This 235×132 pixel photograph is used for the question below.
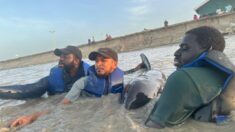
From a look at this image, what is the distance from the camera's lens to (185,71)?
11.2ft

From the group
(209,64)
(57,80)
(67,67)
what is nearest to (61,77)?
(57,80)

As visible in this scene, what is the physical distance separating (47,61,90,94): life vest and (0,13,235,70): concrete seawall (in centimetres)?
2363

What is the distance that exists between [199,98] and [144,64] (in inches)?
198

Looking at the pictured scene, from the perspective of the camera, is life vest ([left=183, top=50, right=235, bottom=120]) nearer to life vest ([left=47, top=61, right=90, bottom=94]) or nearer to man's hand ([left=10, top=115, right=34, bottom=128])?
man's hand ([left=10, top=115, right=34, bottom=128])

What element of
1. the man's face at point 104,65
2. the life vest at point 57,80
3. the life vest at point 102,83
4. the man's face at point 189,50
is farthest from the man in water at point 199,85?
the life vest at point 57,80

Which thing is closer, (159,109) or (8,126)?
(159,109)

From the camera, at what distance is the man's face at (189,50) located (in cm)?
371

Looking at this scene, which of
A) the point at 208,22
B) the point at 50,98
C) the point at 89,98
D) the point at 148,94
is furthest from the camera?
the point at 208,22

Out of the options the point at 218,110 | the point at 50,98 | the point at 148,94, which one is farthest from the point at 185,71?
the point at 50,98

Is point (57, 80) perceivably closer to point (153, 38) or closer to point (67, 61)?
point (67, 61)

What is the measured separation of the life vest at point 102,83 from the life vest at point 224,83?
2.54m

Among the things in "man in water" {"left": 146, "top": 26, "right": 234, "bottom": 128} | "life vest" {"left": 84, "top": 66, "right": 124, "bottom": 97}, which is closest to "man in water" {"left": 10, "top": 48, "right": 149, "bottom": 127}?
"life vest" {"left": 84, "top": 66, "right": 124, "bottom": 97}

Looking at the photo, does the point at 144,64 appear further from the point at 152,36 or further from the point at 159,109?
the point at 152,36

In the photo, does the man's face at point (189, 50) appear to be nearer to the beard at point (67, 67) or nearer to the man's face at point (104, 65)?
the man's face at point (104, 65)
